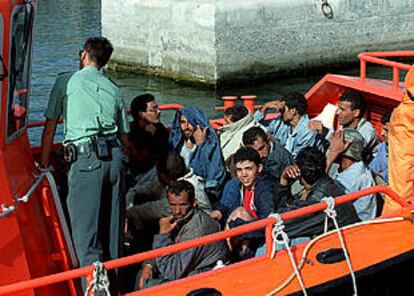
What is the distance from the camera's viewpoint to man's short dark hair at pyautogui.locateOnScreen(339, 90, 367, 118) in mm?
7145

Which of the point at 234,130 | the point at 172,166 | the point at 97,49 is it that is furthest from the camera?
the point at 234,130

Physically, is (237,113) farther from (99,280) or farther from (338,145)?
(99,280)

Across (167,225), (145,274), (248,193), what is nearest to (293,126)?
(248,193)

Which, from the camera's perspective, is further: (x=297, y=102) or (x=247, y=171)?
(x=297, y=102)

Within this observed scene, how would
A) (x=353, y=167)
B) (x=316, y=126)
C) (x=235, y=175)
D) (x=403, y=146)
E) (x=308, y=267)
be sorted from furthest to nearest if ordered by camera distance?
(x=316, y=126), (x=235, y=175), (x=353, y=167), (x=403, y=146), (x=308, y=267)

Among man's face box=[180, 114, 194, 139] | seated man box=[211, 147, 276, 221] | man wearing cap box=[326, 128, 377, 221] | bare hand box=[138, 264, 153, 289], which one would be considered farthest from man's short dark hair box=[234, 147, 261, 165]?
bare hand box=[138, 264, 153, 289]

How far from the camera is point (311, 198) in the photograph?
16.8 ft

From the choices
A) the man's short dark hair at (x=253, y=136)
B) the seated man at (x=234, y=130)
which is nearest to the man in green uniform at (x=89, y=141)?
the man's short dark hair at (x=253, y=136)

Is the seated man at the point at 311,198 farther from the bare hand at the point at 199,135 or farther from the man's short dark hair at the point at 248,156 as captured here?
the bare hand at the point at 199,135

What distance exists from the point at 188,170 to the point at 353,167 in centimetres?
138

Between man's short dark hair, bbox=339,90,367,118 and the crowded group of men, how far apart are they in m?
0.02

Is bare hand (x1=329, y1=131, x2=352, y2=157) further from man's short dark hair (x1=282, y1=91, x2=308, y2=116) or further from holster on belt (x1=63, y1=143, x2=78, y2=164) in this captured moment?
holster on belt (x1=63, y1=143, x2=78, y2=164)

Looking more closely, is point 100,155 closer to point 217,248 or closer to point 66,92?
point 66,92

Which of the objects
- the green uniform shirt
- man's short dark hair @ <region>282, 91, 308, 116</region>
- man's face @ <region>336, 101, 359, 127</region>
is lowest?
man's face @ <region>336, 101, 359, 127</region>
